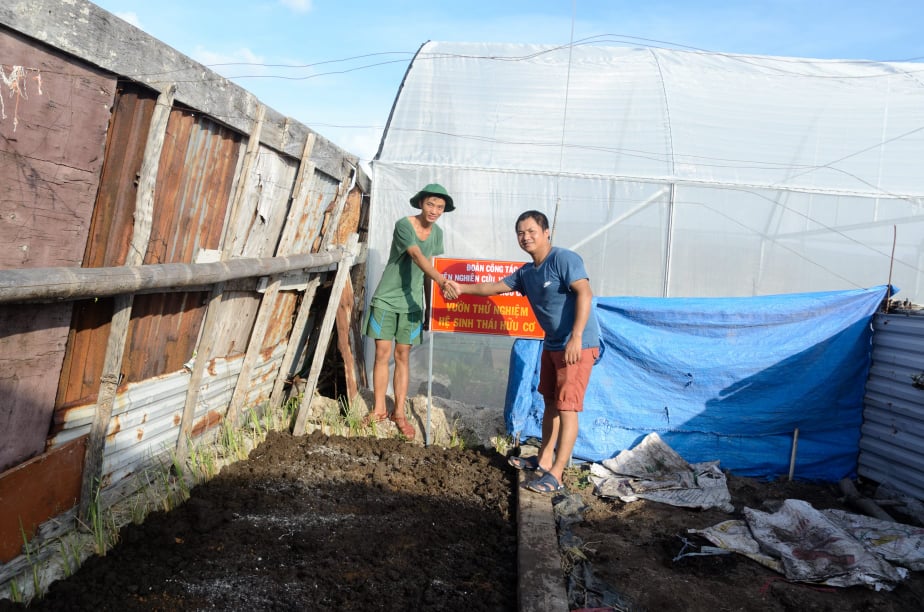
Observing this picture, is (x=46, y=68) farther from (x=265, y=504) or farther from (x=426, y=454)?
(x=426, y=454)

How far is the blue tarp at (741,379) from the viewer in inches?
225

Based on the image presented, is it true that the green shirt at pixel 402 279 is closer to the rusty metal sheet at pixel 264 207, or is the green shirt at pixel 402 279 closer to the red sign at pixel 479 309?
the red sign at pixel 479 309

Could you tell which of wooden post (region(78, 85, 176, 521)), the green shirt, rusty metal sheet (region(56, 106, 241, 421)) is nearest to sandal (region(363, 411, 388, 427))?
the green shirt

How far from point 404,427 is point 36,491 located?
314cm

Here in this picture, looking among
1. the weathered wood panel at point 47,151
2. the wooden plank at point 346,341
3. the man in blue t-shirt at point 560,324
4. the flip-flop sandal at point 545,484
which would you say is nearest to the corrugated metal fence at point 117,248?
the weathered wood panel at point 47,151

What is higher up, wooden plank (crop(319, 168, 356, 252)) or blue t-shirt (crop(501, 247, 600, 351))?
wooden plank (crop(319, 168, 356, 252))

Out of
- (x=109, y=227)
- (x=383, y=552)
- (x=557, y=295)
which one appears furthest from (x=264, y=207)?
(x=383, y=552)

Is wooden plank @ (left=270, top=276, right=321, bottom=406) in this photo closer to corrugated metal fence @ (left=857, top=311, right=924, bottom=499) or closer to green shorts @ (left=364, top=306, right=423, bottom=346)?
green shorts @ (left=364, top=306, right=423, bottom=346)

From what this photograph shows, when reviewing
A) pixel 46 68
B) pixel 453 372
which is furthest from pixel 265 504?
pixel 453 372

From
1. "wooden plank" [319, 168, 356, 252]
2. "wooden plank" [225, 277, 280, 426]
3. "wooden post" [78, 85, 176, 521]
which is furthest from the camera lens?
"wooden plank" [319, 168, 356, 252]

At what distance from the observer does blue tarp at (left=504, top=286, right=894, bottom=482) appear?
18.8ft

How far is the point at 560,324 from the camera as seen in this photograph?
4.91 metres

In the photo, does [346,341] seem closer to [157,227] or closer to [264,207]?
[264,207]

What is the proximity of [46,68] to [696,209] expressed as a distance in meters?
6.03
